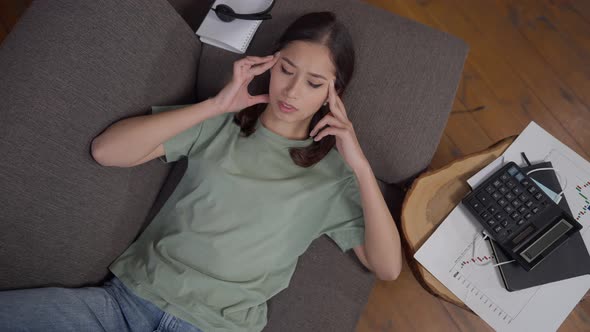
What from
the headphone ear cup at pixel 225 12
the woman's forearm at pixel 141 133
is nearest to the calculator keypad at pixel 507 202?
the woman's forearm at pixel 141 133

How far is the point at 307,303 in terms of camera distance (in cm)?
141

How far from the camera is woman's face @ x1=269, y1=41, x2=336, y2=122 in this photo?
1.20 metres

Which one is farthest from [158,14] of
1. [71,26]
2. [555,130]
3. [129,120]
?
[555,130]

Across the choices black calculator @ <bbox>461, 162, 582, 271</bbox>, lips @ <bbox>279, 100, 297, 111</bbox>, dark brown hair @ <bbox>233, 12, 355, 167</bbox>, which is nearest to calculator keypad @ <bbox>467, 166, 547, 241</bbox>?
black calculator @ <bbox>461, 162, 582, 271</bbox>

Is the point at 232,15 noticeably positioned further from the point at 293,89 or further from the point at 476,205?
the point at 476,205

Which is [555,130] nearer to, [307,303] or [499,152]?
[499,152]

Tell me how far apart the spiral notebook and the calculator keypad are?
0.95 metres

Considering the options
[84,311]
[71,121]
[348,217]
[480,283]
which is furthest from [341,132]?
[84,311]

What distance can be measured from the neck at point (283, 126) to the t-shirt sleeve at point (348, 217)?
0.23m

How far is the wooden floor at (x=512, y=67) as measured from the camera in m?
2.17

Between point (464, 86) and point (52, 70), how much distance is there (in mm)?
1950

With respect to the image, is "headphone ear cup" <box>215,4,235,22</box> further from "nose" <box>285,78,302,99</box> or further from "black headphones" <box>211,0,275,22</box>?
"nose" <box>285,78,302,99</box>

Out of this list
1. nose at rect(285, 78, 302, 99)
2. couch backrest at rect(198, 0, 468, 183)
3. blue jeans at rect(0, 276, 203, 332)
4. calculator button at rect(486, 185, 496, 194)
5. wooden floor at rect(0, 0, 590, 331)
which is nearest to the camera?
blue jeans at rect(0, 276, 203, 332)

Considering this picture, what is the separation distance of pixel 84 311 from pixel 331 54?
102 centimetres
